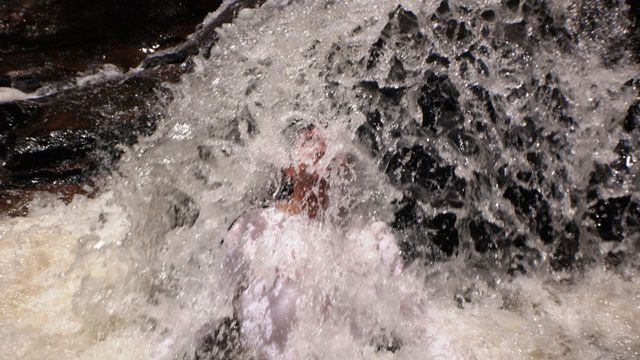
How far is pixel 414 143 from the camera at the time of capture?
2.35m

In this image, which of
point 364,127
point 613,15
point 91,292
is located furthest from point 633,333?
point 91,292

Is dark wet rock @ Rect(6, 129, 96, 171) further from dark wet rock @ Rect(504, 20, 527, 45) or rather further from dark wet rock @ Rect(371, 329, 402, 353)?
dark wet rock @ Rect(504, 20, 527, 45)

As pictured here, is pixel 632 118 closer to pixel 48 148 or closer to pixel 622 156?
pixel 622 156

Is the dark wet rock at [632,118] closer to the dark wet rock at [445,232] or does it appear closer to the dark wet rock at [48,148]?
the dark wet rock at [445,232]

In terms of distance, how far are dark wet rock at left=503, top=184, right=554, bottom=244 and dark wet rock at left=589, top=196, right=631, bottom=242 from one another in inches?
9.0

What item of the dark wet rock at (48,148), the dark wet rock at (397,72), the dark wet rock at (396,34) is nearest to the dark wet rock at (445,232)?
the dark wet rock at (397,72)

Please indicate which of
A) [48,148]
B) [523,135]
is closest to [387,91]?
[523,135]

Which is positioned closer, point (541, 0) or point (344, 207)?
point (344, 207)

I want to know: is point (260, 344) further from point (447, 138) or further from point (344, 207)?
point (447, 138)

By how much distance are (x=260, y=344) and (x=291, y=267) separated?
37 centimetres

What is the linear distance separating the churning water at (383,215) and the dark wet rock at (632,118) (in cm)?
3

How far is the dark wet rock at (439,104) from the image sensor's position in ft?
7.66

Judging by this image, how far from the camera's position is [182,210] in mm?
2336

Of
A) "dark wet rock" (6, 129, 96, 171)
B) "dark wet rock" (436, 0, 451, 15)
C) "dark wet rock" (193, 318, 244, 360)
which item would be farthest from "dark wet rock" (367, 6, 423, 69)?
"dark wet rock" (6, 129, 96, 171)
